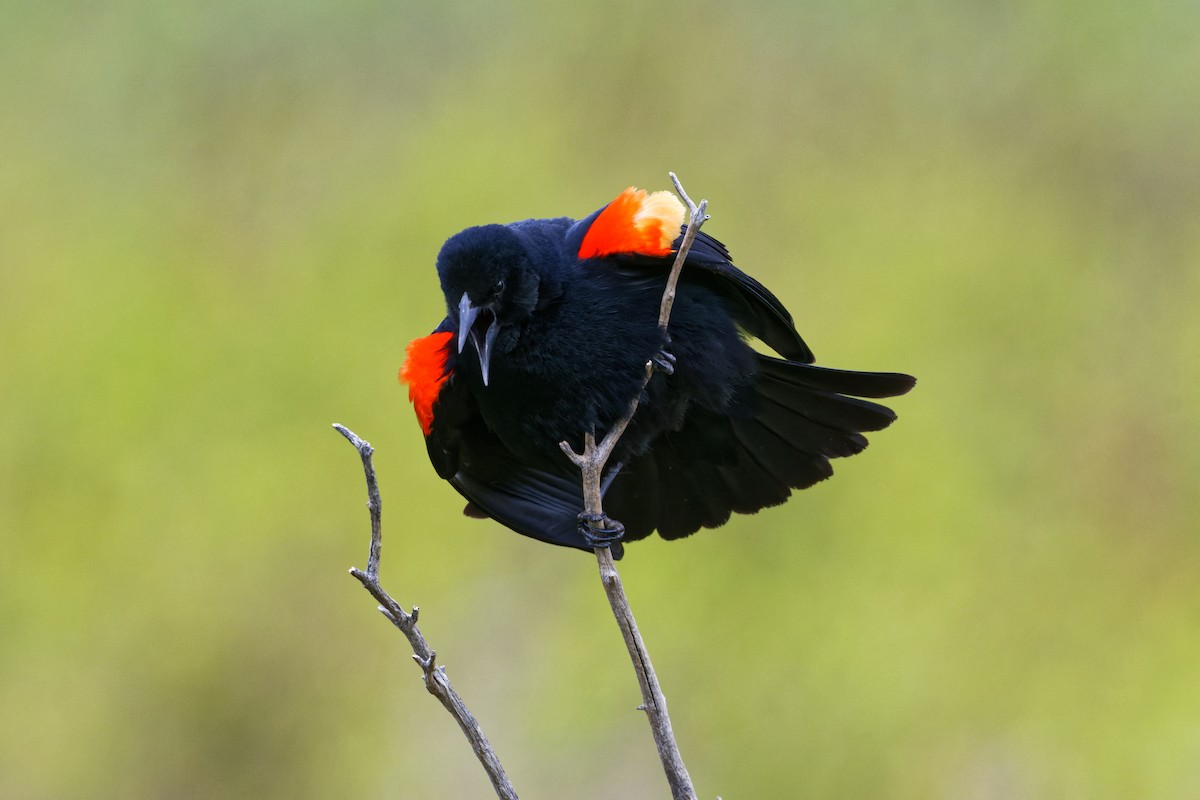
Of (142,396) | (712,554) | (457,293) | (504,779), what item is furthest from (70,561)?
(504,779)

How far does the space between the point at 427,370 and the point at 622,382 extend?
1.51ft

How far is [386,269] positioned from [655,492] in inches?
81.0

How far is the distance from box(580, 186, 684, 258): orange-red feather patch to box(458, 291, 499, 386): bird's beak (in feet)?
0.90

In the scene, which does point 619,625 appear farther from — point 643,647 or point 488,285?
point 488,285

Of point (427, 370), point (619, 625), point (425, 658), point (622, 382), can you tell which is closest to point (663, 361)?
point (622, 382)

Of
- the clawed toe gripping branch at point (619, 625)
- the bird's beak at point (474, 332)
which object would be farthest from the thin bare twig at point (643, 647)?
the bird's beak at point (474, 332)

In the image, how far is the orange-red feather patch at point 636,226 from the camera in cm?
235

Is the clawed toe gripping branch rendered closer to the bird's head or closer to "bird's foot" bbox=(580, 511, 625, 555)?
"bird's foot" bbox=(580, 511, 625, 555)

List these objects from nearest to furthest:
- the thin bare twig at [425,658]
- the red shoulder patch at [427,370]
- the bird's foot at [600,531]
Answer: the thin bare twig at [425,658]
the bird's foot at [600,531]
the red shoulder patch at [427,370]

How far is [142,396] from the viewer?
170 inches

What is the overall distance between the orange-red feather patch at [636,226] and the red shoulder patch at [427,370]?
1.24 ft

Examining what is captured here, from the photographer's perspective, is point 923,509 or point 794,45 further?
point 794,45

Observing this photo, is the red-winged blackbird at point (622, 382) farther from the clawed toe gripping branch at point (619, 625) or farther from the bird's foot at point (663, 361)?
the clawed toe gripping branch at point (619, 625)

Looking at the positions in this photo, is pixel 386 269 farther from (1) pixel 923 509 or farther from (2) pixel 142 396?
(1) pixel 923 509
